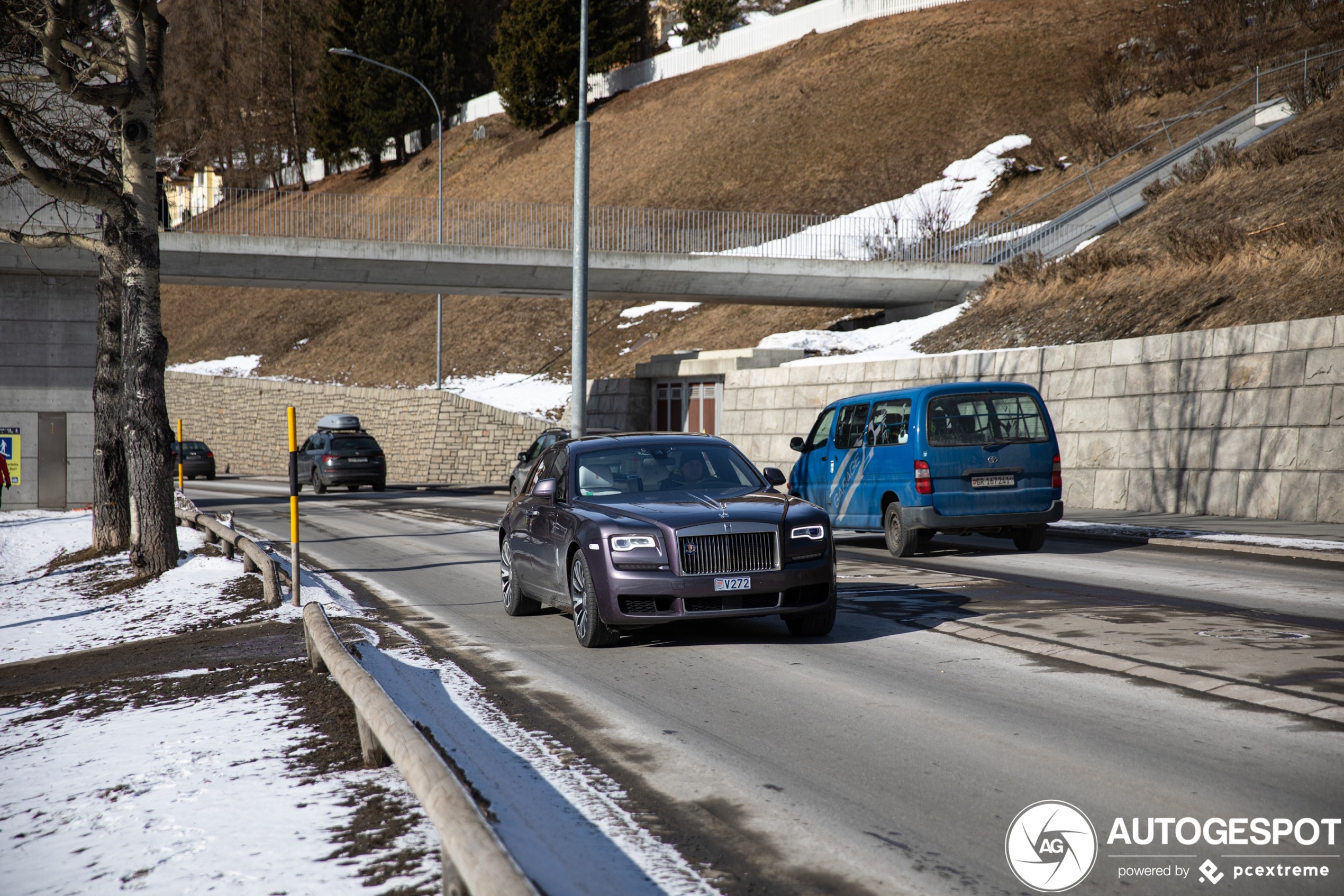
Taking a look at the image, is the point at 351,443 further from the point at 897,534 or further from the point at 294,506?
the point at 294,506

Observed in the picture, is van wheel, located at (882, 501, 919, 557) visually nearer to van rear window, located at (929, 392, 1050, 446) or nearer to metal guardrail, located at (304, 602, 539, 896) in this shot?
van rear window, located at (929, 392, 1050, 446)

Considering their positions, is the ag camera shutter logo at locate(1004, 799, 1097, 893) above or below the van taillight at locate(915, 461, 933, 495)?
below

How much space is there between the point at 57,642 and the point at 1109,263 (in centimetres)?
2440

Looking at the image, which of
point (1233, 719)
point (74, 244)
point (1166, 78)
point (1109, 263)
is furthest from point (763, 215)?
point (1233, 719)

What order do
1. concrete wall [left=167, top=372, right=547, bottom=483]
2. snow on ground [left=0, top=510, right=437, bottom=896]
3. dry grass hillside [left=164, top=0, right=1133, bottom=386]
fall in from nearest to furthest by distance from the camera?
snow on ground [left=0, top=510, right=437, bottom=896]
concrete wall [left=167, top=372, right=547, bottom=483]
dry grass hillside [left=164, top=0, right=1133, bottom=386]

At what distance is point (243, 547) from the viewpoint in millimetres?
14367

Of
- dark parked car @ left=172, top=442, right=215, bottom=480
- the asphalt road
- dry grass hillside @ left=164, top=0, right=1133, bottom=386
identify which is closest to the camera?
the asphalt road

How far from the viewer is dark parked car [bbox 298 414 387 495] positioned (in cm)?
3541

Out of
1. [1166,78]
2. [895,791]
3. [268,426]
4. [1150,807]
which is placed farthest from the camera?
[268,426]

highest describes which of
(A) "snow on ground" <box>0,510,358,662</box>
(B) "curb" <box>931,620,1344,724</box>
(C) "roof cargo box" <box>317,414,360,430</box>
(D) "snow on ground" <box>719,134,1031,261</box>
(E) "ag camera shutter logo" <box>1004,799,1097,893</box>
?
(D) "snow on ground" <box>719,134,1031,261</box>

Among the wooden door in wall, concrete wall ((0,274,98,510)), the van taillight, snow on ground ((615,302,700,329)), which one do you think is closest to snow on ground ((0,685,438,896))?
the van taillight

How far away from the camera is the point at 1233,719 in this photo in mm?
6238

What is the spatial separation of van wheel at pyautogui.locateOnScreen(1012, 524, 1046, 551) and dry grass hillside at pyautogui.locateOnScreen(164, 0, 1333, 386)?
31599 mm

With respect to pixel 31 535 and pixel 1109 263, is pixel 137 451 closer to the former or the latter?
pixel 31 535
